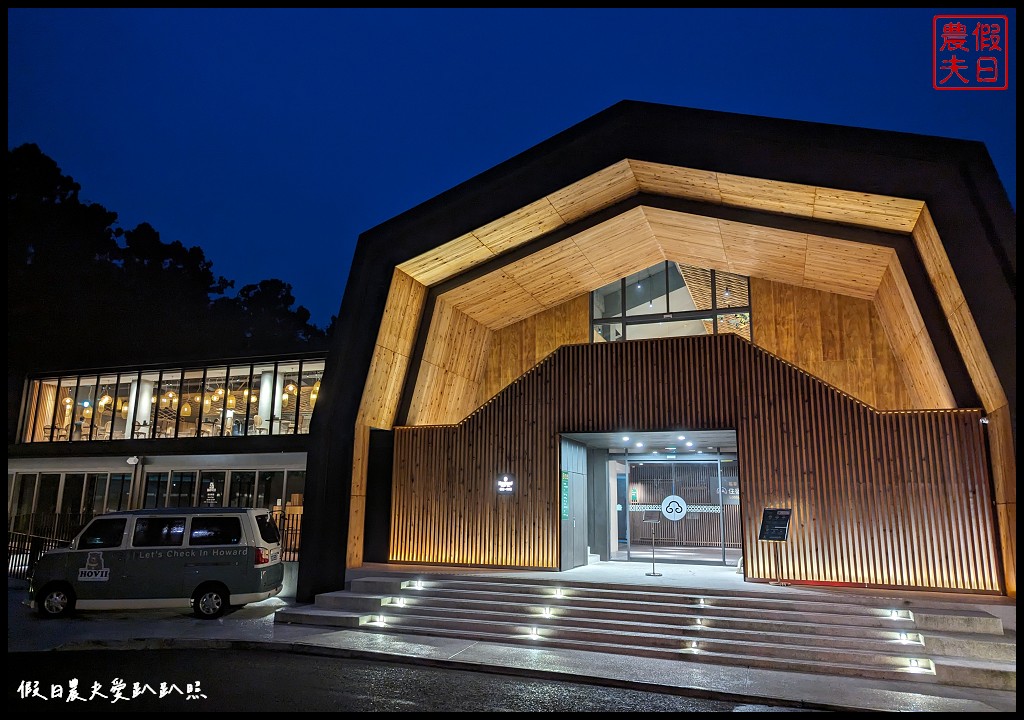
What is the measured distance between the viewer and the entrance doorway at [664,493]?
545 inches

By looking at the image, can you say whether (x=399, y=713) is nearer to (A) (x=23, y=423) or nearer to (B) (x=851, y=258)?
(B) (x=851, y=258)

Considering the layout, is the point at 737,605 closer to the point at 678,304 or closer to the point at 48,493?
the point at 678,304

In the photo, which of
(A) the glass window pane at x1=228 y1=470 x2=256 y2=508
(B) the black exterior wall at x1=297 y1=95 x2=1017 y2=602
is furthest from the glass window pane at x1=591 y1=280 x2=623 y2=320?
(A) the glass window pane at x1=228 y1=470 x2=256 y2=508

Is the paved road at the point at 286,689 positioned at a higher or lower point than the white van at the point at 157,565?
lower

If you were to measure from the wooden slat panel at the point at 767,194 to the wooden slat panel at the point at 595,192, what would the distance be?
1.82 metres

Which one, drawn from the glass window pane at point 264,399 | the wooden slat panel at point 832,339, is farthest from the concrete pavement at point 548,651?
the glass window pane at point 264,399

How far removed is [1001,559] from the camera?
10.4 metres

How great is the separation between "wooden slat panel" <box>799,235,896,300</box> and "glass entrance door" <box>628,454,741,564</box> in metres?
4.36

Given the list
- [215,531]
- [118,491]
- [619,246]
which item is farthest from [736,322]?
[118,491]

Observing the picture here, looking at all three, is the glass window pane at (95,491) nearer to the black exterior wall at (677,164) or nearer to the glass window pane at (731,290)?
the black exterior wall at (677,164)

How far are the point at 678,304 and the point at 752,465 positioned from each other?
5.18 m

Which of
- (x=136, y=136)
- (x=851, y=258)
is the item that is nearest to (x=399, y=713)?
(x=851, y=258)

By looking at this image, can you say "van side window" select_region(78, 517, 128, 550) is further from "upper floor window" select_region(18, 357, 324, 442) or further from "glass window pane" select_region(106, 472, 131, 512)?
"glass window pane" select_region(106, 472, 131, 512)

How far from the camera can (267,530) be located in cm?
1169
